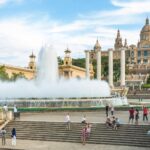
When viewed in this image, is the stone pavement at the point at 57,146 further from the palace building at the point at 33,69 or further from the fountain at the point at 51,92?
the palace building at the point at 33,69

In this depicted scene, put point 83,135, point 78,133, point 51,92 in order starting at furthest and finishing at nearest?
point 51,92
point 78,133
point 83,135

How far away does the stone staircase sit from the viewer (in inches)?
864

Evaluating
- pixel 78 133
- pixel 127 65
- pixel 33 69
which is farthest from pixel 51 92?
pixel 127 65

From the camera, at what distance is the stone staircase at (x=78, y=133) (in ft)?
72.0

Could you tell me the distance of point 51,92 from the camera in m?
37.6

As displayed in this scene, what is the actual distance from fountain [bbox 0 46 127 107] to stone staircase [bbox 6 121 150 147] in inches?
372

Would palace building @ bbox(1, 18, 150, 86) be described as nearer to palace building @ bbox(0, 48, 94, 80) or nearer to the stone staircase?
palace building @ bbox(0, 48, 94, 80)

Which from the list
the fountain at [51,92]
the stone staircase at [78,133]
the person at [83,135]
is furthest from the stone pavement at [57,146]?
the fountain at [51,92]

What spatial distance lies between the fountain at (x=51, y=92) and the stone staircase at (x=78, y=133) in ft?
31.0

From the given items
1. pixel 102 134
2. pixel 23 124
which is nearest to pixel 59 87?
pixel 23 124

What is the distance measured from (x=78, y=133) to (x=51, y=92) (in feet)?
47.2

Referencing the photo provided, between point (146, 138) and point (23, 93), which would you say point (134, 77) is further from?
point (146, 138)

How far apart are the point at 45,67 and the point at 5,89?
5266 millimetres

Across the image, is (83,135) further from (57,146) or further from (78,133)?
(57,146)
